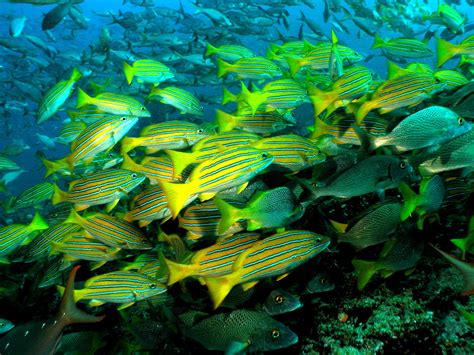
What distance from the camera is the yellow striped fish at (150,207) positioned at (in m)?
2.82

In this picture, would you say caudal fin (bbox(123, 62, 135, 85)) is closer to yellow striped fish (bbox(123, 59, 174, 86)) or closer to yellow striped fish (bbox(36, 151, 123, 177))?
yellow striped fish (bbox(123, 59, 174, 86))

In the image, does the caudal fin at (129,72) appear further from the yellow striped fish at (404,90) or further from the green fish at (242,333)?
the green fish at (242,333)

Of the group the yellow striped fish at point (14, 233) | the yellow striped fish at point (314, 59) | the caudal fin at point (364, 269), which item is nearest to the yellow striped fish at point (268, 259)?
the caudal fin at point (364, 269)

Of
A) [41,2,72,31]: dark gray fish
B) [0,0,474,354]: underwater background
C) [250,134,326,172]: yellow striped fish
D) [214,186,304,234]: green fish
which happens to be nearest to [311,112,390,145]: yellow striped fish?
[0,0,474,354]: underwater background

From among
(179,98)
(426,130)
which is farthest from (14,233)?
(426,130)

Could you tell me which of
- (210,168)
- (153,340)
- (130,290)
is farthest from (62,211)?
(210,168)

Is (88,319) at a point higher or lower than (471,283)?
lower

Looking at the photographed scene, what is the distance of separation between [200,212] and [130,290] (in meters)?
A: 0.92

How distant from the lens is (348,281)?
271 cm

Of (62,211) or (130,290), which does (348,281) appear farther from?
(62,211)

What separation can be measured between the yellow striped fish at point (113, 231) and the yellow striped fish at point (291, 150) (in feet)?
4.52

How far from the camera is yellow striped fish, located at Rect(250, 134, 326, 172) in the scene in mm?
2668

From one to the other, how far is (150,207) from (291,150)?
4.33 feet

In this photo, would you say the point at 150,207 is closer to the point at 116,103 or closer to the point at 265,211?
the point at 265,211
